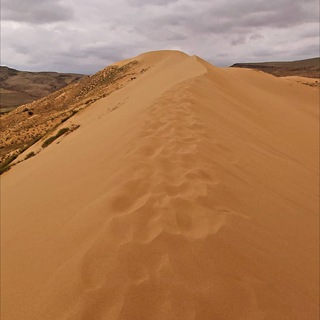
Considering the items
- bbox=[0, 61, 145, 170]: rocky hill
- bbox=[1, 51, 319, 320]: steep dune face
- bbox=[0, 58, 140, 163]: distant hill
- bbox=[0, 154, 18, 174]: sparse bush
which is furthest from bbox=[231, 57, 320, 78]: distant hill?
bbox=[1, 51, 319, 320]: steep dune face

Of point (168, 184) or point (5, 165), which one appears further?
point (5, 165)

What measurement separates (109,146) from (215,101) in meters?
4.25

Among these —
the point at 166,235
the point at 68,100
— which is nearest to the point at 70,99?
the point at 68,100

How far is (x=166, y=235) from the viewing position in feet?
Answer: 9.97

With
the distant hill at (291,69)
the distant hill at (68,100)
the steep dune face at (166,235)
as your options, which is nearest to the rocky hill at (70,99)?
the distant hill at (68,100)

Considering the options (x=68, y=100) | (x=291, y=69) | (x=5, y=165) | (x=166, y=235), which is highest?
(x=291, y=69)

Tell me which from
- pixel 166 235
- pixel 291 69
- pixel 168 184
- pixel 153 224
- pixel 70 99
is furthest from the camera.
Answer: pixel 291 69

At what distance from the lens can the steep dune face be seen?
2.58 m

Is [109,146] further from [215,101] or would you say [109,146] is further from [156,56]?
[156,56]

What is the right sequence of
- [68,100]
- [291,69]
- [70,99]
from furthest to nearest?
[291,69], [70,99], [68,100]

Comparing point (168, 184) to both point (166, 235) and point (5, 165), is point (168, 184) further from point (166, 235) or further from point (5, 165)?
point (5, 165)

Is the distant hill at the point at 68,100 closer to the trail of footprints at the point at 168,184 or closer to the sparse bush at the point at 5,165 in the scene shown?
the sparse bush at the point at 5,165

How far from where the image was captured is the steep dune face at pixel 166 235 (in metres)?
2.58

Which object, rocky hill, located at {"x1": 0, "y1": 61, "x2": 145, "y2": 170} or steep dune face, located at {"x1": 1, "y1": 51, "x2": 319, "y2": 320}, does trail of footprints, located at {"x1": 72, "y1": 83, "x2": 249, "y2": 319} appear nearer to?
steep dune face, located at {"x1": 1, "y1": 51, "x2": 319, "y2": 320}
